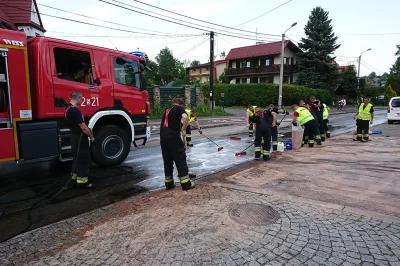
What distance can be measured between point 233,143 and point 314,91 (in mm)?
29471

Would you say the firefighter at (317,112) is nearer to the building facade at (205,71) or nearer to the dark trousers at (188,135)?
the dark trousers at (188,135)

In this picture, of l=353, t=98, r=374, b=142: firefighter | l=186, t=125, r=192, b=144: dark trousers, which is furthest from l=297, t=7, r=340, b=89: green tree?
l=186, t=125, r=192, b=144: dark trousers

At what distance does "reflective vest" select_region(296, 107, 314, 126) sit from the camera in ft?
31.4

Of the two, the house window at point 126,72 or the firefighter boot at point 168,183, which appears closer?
the firefighter boot at point 168,183

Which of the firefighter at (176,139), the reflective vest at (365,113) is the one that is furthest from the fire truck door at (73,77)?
the reflective vest at (365,113)

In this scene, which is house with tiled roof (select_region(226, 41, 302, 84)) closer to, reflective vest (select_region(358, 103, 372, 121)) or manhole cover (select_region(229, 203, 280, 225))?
reflective vest (select_region(358, 103, 372, 121))

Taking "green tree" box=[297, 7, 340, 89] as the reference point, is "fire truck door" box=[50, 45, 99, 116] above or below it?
below

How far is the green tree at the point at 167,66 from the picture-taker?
6825cm

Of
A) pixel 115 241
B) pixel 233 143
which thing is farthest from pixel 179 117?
pixel 233 143

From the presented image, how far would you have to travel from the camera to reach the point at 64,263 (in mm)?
2938

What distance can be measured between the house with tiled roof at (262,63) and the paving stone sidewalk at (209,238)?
41007 millimetres

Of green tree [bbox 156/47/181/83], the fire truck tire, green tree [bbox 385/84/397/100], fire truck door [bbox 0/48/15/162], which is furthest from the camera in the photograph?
green tree [bbox 156/47/181/83]

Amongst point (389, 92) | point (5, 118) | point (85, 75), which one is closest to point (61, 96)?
point (85, 75)

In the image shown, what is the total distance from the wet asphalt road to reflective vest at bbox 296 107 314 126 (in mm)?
2375
